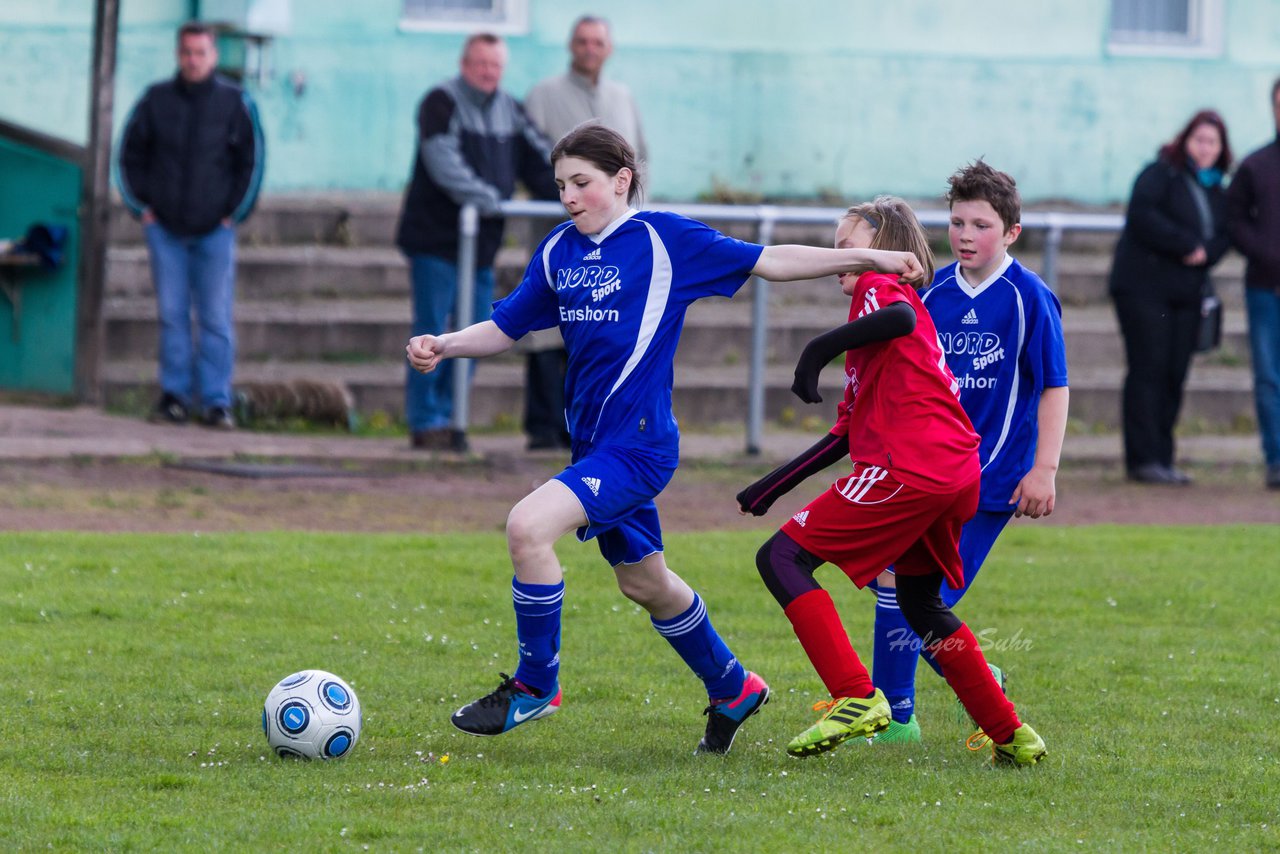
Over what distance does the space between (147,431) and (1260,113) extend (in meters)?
10.6

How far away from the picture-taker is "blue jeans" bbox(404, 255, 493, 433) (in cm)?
1200

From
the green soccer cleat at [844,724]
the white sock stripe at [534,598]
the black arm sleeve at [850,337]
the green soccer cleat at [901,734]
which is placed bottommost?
the green soccer cleat at [901,734]

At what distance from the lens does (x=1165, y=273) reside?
1201 cm

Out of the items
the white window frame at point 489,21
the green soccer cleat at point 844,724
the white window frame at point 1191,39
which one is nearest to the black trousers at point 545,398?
the white window frame at point 489,21

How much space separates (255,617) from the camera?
748 centimetres

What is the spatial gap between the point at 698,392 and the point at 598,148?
8472mm

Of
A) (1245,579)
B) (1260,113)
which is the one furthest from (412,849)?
(1260,113)

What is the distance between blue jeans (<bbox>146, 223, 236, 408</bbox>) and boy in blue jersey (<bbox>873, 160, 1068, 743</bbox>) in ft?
24.6

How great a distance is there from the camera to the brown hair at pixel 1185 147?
1180cm

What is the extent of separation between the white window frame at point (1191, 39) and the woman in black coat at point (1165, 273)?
5656 millimetres

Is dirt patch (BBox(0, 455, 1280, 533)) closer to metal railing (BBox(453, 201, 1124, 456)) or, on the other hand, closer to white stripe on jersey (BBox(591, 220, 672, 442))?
metal railing (BBox(453, 201, 1124, 456))

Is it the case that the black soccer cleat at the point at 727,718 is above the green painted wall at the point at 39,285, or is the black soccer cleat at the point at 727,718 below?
below

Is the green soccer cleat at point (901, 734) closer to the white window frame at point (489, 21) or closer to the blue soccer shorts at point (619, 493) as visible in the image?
the blue soccer shorts at point (619, 493)

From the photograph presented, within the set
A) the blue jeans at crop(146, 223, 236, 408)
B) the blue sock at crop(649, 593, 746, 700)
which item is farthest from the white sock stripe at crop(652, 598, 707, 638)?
the blue jeans at crop(146, 223, 236, 408)
